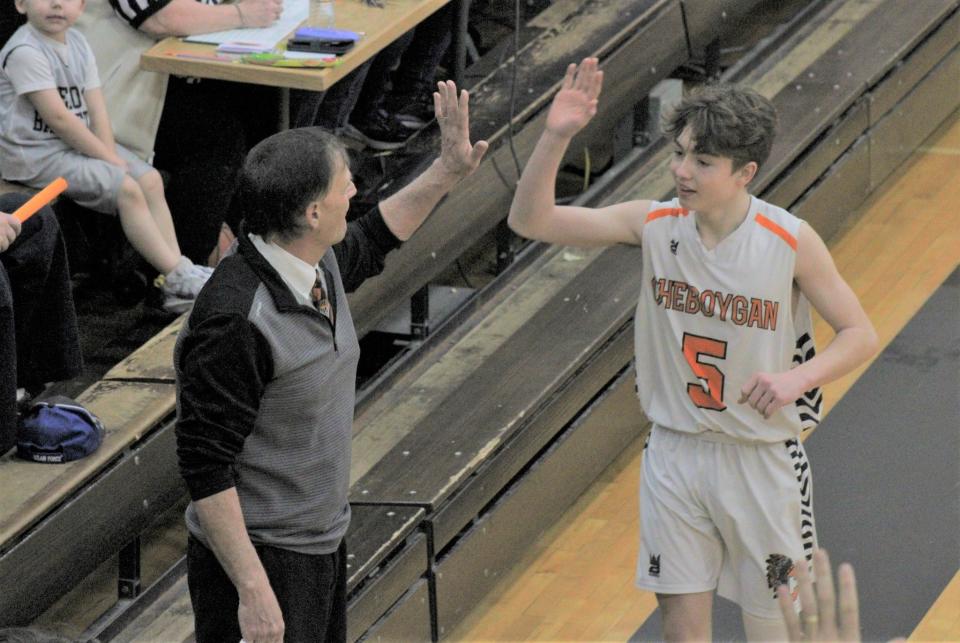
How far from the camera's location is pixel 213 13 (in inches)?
203

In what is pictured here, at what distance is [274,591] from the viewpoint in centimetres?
324

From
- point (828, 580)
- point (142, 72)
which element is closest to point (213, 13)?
point (142, 72)

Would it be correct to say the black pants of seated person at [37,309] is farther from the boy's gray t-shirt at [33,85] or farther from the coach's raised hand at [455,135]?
the coach's raised hand at [455,135]

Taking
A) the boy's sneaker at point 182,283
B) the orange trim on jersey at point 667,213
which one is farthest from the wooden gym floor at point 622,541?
the orange trim on jersey at point 667,213

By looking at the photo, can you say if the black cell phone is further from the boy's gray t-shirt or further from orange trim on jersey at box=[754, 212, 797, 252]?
orange trim on jersey at box=[754, 212, 797, 252]

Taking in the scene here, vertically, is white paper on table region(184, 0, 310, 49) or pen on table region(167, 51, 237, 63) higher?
white paper on table region(184, 0, 310, 49)

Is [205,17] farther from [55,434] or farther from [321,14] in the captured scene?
[55,434]

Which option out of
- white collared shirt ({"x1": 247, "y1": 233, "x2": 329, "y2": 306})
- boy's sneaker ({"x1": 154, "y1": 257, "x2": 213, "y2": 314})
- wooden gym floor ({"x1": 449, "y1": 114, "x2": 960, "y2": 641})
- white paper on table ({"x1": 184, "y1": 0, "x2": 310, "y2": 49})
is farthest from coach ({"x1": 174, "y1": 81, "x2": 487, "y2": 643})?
white paper on table ({"x1": 184, "y1": 0, "x2": 310, "y2": 49})

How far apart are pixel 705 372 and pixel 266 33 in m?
2.07

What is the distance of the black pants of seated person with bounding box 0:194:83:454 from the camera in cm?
418

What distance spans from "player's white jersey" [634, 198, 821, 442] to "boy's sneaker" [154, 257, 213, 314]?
1572mm

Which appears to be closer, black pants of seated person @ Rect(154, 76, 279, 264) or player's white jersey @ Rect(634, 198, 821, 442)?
player's white jersey @ Rect(634, 198, 821, 442)

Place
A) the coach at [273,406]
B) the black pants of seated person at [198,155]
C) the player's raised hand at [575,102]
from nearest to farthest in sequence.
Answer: the coach at [273,406] → the player's raised hand at [575,102] → the black pants of seated person at [198,155]

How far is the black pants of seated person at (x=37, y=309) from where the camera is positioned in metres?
4.18
